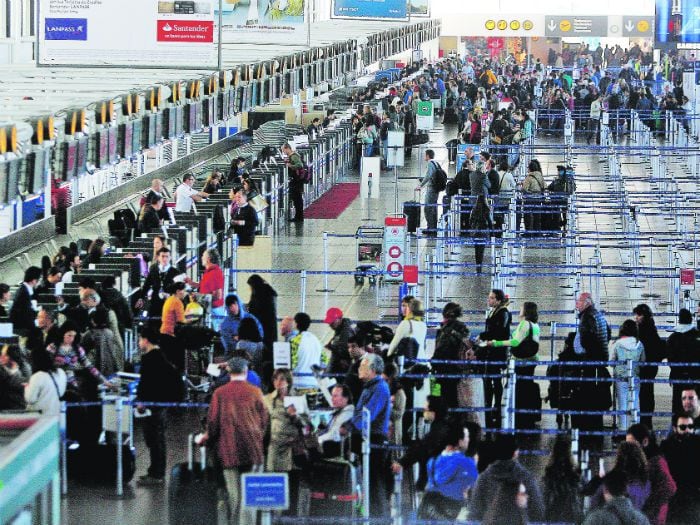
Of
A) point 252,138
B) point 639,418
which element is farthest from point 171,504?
point 252,138

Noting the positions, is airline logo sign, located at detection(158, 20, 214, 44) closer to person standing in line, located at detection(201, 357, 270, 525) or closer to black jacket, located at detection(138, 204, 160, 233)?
black jacket, located at detection(138, 204, 160, 233)

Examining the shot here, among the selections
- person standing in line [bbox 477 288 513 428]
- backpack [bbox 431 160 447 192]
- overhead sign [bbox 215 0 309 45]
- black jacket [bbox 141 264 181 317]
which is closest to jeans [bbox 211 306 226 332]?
black jacket [bbox 141 264 181 317]

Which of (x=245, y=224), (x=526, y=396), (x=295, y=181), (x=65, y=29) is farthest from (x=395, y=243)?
(x=295, y=181)

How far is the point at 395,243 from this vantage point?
67.9ft

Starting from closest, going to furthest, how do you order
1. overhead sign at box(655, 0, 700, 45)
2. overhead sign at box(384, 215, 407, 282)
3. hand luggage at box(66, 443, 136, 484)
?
hand luggage at box(66, 443, 136, 484) → overhead sign at box(384, 215, 407, 282) → overhead sign at box(655, 0, 700, 45)

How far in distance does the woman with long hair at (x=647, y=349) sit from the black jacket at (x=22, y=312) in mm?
5631

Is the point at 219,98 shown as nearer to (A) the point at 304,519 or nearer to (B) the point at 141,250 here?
(B) the point at 141,250

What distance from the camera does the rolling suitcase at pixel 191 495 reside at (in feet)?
36.3

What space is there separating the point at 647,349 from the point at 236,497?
505 cm

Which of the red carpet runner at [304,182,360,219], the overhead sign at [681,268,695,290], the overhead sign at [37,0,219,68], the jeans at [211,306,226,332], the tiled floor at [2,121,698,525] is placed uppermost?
the overhead sign at [37,0,219,68]

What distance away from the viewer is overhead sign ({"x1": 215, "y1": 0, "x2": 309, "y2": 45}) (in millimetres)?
32531

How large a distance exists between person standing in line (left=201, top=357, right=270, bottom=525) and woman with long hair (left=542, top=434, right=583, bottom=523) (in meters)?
2.11

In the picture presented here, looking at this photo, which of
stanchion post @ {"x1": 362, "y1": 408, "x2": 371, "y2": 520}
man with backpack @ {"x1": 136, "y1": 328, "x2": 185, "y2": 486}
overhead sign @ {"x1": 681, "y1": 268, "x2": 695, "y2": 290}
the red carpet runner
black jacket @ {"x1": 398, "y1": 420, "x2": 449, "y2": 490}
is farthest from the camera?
the red carpet runner

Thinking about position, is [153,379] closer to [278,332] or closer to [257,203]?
[278,332]
